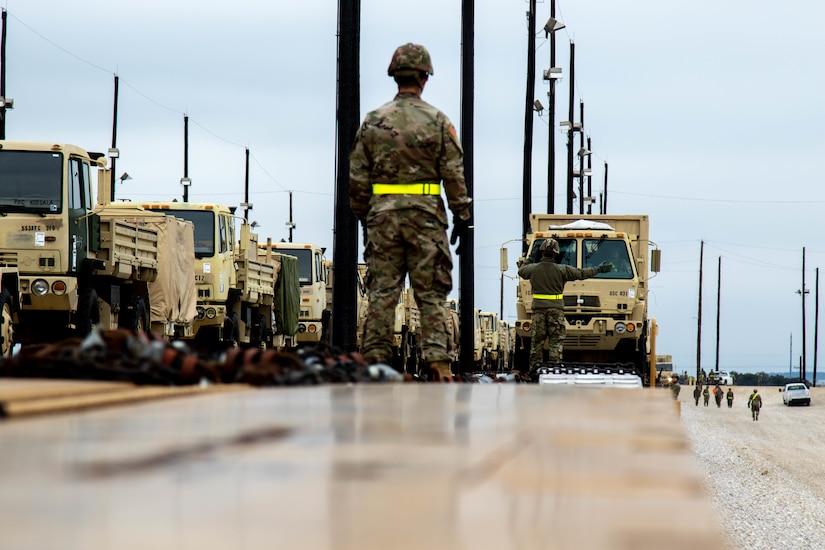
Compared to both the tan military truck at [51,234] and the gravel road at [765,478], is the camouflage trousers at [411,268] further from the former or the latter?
the gravel road at [765,478]

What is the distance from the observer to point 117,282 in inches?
798

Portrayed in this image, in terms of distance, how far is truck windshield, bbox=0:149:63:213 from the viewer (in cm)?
1777

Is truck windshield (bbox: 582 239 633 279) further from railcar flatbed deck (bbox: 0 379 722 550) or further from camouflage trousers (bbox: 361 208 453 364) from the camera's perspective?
railcar flatbed deck (bbox: 0 379 722 550)

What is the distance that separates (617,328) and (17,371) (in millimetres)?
17369

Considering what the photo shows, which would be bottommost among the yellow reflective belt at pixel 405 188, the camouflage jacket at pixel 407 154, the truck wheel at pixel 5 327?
the truck wheel at pixel 5 327

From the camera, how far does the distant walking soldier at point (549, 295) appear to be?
16328 mm

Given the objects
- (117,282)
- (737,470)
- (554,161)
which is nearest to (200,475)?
(117,282)

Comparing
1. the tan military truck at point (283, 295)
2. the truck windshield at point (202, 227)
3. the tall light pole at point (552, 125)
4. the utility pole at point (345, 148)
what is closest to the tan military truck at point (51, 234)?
the utility pole at point (345, 148)

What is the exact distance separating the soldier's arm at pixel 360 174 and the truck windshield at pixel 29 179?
9.81 metres

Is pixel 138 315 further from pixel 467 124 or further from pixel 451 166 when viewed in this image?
pixel 451 166

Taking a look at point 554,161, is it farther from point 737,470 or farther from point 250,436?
point 250,436

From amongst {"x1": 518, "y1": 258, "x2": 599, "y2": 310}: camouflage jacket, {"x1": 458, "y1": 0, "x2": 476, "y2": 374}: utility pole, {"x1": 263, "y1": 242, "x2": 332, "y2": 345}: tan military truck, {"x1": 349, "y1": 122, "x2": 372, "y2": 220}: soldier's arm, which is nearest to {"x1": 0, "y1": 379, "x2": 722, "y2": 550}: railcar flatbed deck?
{"x1": 349, "y1": 122, "x2": 372, "y2": 220}: soldier's arm

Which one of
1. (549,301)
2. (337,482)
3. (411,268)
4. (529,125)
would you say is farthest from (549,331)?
(529,125)

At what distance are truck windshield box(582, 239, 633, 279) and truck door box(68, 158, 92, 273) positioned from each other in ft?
25.0
